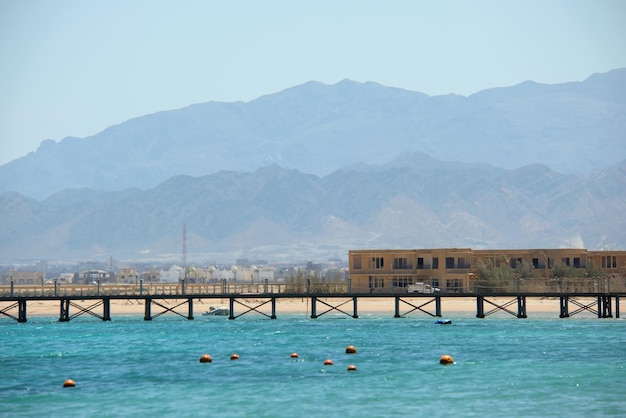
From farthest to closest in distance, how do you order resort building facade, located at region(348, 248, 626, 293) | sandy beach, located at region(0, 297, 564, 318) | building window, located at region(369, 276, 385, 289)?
1. resort building facade, located at region(348, 248, 626, 293)
2. building window, located at region(369, 276, 385, 289)
3. sandy beach, located at region(0, 297, 564, 318)

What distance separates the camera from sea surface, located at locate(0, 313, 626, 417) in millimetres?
49406

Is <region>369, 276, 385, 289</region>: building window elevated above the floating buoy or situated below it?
above

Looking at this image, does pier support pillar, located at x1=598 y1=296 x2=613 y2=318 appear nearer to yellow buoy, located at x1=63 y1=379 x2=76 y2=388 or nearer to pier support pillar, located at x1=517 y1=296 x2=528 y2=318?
pier support pillar, located at x1=517 y1=296 x2=528 y2=318

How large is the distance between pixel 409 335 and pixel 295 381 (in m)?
29.9

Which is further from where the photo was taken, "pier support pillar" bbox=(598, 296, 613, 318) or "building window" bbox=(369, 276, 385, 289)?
"building window" bbox=(369, 276, 385, 289)

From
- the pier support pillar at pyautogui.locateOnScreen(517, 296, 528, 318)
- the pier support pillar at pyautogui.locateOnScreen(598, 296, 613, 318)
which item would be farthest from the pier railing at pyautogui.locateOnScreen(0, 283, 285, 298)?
the pier support pillar at pyautogui.locateOnScreen(598, 296, 613, 318)

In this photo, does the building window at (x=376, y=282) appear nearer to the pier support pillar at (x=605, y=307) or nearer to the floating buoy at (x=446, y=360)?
the pier support pillar at (x=605, y=307)

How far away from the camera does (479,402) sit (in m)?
50.1

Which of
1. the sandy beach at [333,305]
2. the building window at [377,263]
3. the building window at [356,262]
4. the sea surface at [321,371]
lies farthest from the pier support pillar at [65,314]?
the building window at [377,263]

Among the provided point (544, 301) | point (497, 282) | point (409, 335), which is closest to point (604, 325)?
point (409, 335)

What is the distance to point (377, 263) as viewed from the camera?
12875 cm

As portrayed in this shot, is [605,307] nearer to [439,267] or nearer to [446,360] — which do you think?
[439,267]

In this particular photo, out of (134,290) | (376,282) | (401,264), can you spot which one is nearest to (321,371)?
(376,282)

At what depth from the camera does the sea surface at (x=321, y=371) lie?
4941 centimetres
